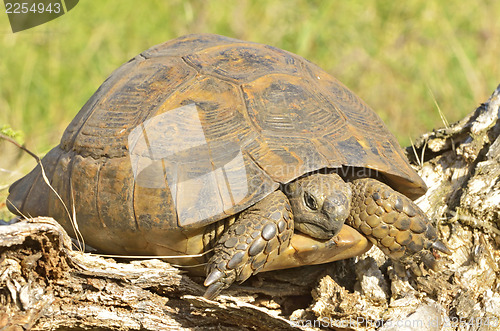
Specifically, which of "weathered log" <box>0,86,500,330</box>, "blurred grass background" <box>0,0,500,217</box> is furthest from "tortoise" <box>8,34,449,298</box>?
"blurred grass background" <box>0,0,500,217</box>

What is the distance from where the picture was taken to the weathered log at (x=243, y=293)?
2729 millimetres

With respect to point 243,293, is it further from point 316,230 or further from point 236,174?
point 236,174

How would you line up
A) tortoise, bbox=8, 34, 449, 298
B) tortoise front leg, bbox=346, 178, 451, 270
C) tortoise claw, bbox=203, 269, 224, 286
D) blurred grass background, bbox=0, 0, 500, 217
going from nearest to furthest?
tortoise claw, bbox=203, 269, 224, 286, tortoise, bbox=8, 34, 449, 298, tortoise front leg, bbox=346, 178, 451, 270, blurred grass background, bbox=0, 0, 500, 217

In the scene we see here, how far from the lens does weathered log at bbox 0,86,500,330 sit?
2729mm

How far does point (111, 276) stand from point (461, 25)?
6.86 metres

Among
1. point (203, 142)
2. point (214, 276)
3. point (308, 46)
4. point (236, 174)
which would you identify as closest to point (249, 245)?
point (214, 276)

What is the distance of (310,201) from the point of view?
113 inches

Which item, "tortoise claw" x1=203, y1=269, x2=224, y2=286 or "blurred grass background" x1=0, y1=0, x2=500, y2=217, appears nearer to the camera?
"tortoise claw" x1=203, y1=269, x2=224, y2=286

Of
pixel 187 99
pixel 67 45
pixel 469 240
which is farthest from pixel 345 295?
pixel 67 45

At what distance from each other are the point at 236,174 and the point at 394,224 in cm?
90

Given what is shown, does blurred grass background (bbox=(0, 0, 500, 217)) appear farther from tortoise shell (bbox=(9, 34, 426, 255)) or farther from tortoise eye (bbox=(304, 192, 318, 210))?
tortoise eye (bbox=(304, 192, 318, 210))

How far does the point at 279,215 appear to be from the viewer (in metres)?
2.76

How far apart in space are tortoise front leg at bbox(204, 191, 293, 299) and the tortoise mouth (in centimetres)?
11

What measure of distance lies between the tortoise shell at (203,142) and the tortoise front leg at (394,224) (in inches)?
6.3
